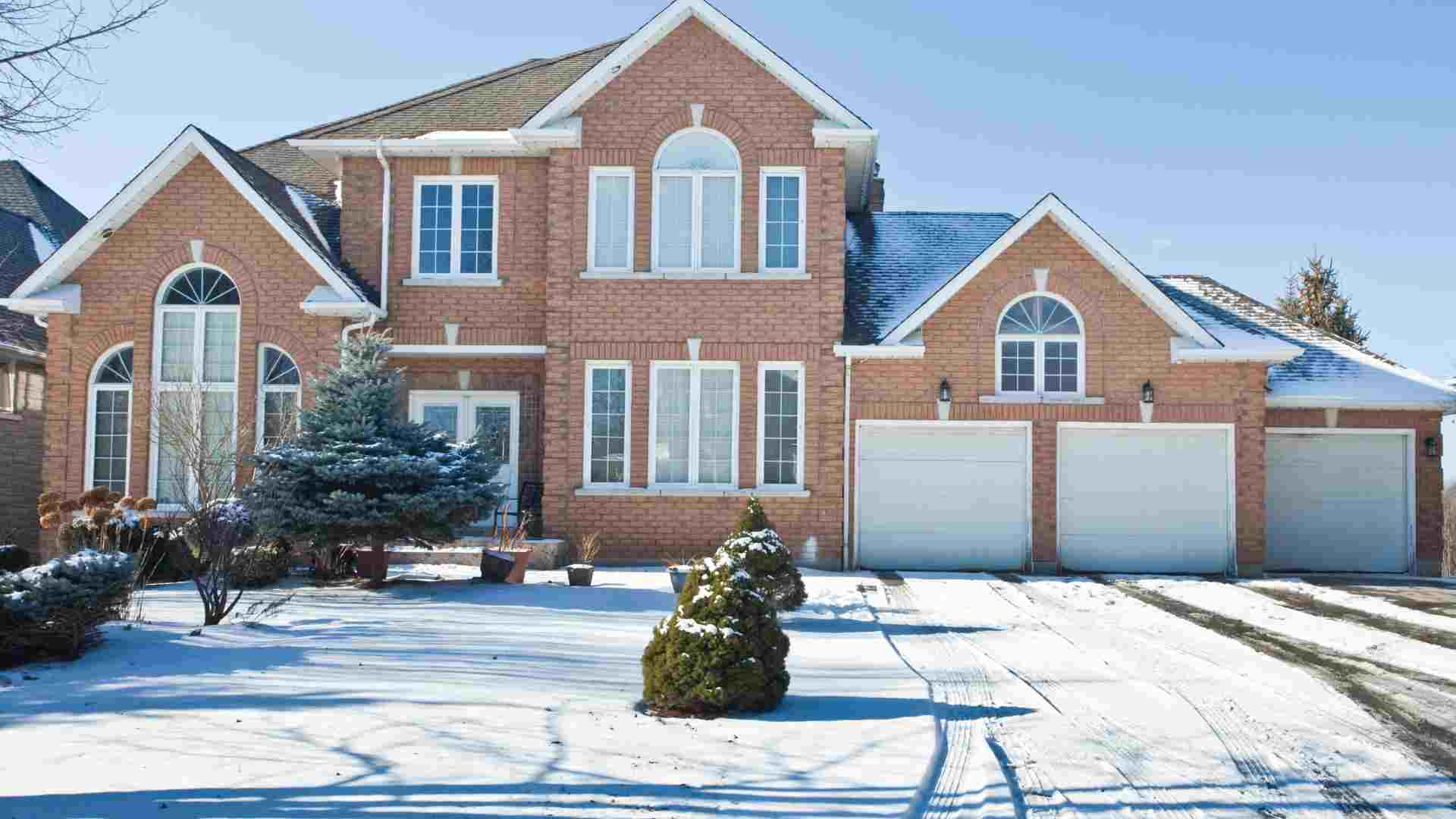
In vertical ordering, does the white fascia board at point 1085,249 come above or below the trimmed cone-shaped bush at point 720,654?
above

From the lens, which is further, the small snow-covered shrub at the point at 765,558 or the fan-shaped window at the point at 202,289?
the fan-shaped window at the point at 202,289

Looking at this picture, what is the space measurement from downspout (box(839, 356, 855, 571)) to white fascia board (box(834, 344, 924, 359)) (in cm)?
14

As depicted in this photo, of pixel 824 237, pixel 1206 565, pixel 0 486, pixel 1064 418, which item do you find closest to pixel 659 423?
pixel 824 237

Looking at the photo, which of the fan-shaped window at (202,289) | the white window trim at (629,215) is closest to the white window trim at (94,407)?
the fan-shaped window at (202,289)

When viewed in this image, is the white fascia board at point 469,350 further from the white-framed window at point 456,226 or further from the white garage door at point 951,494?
the white garage door at point 951,494

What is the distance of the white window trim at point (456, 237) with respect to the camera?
60.3 feet

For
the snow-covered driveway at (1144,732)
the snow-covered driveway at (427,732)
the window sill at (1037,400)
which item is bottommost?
the snow-covered driveway at (1144,732)

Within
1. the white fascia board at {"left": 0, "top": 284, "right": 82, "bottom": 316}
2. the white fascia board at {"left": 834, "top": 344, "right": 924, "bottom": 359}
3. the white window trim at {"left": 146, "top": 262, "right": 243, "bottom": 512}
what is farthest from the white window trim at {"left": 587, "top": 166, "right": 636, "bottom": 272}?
the white fascia board at {"left": 0, "top": 284, "right": 82, "bottom": 316}

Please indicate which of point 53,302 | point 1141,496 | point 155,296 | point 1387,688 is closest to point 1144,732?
point 1387,688

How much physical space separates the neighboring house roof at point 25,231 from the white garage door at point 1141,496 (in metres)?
17.1

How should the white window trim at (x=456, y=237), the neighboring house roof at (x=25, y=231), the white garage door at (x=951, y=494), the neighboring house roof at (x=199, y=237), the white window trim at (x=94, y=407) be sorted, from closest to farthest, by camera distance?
the neighboring house roof at (x=199, y=237) < the white window trim at (x=94, y=407) < the white garage door at (x=951, y=494) < the white window trim at (x=456, y=237) < the neighboring house roof at (x=25, y=231)

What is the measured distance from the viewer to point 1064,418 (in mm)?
17766

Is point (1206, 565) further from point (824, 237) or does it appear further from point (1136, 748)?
point (1136, 748)

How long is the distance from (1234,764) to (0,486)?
1991 centimetres
